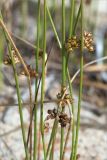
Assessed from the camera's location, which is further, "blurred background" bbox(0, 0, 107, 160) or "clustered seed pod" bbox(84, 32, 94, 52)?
"blurred background" bbox(0, 0, 107, 160)

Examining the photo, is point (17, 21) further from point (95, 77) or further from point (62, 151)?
point (62, 151)

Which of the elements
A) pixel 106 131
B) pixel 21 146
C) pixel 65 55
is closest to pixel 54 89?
pixel 106 131

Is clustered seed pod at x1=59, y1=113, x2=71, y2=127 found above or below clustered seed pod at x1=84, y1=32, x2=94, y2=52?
below

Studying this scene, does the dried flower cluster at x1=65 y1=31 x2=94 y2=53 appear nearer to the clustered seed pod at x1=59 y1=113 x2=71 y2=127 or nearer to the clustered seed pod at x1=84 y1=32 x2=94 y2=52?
the clustered seed pod at x1=84 y1=32 x2=94 y2=52

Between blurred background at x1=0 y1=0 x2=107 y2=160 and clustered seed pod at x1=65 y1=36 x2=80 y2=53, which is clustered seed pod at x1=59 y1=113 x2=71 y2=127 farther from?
blurred background at x1=0 y1=0 x2=107 y2=160

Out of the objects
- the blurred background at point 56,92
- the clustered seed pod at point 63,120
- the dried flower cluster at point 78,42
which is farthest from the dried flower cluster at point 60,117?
the blurred background at point 56,92

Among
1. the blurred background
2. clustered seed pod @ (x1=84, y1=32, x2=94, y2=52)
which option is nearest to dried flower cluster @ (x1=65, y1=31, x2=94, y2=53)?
clustered seed pod @ (x1=84, y1=32, x2=94, y2=52)

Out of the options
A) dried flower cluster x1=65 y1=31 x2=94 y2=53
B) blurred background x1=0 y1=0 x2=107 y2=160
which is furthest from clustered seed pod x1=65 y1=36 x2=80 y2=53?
blurred background x1=0 y1=0 x2=107 y2=160

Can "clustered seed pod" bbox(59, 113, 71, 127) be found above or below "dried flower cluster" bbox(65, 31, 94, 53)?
below

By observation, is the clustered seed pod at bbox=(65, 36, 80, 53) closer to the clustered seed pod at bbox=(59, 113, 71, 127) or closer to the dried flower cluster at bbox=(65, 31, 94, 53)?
the dried flower cluster at bbox=(65, 31, 94, 53)

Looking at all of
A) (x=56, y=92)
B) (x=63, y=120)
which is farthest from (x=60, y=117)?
(x=56, y=92)

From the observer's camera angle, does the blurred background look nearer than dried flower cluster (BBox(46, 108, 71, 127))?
No

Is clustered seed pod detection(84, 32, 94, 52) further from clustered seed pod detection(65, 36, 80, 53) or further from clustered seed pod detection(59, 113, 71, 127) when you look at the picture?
clustered seed pod detection(59, 113, 71, 127)

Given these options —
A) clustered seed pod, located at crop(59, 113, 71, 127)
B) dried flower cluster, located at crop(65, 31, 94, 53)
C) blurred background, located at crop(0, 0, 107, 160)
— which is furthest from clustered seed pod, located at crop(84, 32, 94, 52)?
blurred background, located at crop(0, 0, 107, 160)
